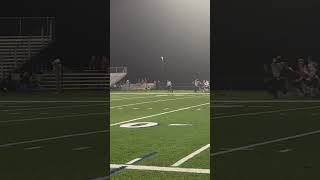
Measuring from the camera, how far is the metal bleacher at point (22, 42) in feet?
120

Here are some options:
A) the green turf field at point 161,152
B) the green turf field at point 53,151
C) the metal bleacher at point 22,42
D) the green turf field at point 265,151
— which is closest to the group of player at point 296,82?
the green turf field at point 265,151

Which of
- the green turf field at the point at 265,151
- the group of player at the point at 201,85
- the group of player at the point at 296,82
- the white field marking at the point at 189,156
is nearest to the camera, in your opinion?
the green turf field at the point at 265,151

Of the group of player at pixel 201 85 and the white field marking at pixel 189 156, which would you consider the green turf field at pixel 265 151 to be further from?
the group of player at pixel 201 85

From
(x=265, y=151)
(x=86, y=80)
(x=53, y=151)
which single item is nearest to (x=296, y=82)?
(x=86, y=80)

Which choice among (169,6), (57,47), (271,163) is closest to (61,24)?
(57,47)

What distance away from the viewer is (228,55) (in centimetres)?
3784

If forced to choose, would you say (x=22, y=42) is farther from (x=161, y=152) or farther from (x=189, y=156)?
(x=189, y=156)

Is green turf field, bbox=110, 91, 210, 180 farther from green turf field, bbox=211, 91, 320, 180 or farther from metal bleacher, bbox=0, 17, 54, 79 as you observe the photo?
metal bleacher, bbox=0, 17, 54, 79

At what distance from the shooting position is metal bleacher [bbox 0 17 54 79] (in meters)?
36.4

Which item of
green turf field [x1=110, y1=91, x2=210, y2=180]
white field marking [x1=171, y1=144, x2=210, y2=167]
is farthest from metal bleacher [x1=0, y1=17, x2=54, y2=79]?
white field marking [x1=171, y1=144, x2=210, y2=167]

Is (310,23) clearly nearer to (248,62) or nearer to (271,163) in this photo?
(248,62)

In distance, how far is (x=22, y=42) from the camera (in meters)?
37.5

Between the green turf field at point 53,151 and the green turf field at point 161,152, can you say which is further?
the green turf field at point 53,151

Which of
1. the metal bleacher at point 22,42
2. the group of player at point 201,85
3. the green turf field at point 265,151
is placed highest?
the metal bleacher at point 22,42
